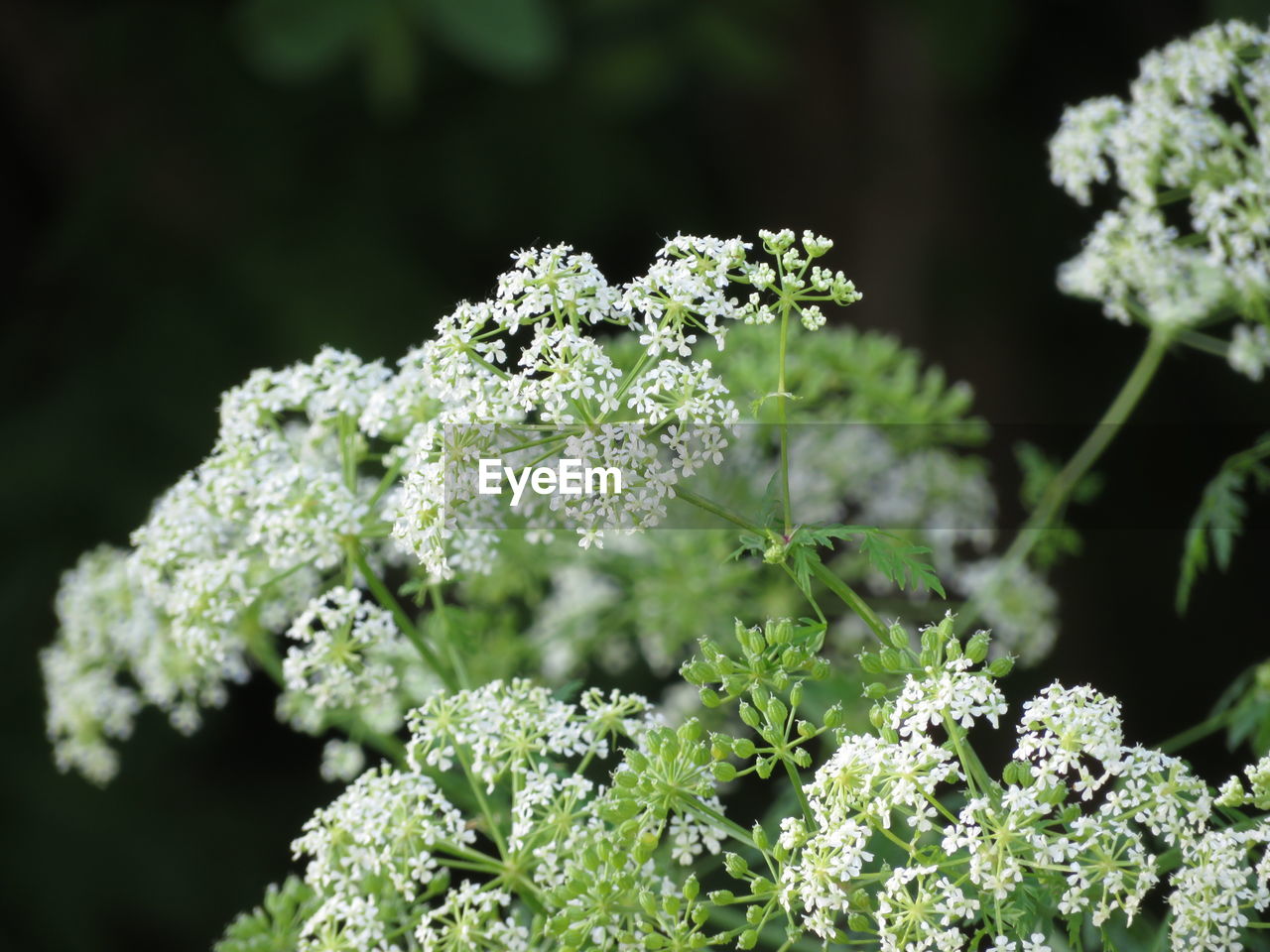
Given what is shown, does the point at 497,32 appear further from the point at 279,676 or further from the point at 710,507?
the point at 710,507

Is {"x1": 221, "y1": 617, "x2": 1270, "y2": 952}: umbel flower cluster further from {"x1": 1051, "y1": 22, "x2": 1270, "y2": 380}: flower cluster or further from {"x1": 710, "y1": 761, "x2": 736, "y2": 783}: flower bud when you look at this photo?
{"x1": 1051, "y1": 22, "x2": 1270, "y2": 380}: flower cluster

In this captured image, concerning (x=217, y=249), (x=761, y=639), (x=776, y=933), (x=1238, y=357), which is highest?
(x=217, y=249)

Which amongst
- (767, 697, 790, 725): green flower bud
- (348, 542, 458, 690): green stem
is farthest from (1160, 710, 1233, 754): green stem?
(348, 542, 458, 690): green stem

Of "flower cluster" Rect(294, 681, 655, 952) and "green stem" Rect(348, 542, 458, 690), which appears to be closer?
"flower cluster" Rect(294, 681, 655, 952)

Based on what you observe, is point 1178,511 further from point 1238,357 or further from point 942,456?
point 1238,357

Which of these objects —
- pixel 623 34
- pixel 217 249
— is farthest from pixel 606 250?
pixel 217 249

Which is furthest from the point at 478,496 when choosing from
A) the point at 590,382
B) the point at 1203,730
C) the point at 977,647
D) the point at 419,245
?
the point at 419,245
